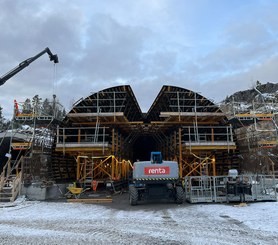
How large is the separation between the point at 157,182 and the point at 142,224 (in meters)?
4.99

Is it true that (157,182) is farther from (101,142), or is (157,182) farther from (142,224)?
(101,142)

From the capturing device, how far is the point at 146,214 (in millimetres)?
11898

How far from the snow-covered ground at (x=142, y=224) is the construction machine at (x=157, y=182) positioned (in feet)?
2.83

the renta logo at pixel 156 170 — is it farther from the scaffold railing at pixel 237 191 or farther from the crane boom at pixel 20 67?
the crane boom at pixel 20 67

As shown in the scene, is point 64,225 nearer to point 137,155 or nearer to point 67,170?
point 67,170

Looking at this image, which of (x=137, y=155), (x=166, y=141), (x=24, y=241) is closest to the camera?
(x=24, y=241)

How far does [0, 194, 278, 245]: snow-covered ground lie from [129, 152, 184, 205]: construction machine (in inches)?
34.0

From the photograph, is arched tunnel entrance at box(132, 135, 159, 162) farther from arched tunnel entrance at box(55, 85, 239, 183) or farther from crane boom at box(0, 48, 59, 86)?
crane boom at box(0, 48, 59, 86)

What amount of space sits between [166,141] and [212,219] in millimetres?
18273

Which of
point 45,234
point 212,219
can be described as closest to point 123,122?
point 212,219

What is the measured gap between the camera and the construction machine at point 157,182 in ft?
48.2

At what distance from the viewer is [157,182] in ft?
48.3

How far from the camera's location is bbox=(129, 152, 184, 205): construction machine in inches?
578

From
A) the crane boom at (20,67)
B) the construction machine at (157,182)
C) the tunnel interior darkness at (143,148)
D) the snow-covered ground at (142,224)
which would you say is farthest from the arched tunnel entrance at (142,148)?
the snow-covered ground at (142,224)
